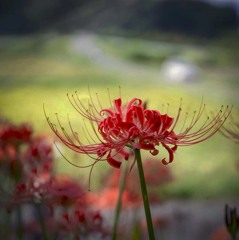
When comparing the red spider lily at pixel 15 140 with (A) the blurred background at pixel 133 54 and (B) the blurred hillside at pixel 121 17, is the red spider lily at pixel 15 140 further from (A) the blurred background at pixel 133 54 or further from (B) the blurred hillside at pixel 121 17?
(B) the blurred hillside at pixel 121 17

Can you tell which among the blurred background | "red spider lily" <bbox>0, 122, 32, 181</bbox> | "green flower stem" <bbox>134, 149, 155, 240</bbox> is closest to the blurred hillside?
the blurred background

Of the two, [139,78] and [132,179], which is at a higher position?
[139,78]

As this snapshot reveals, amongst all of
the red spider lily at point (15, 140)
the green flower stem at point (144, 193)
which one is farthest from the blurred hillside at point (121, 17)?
the green flower stem at point (144, 193)

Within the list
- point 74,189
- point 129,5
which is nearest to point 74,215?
point 74,189

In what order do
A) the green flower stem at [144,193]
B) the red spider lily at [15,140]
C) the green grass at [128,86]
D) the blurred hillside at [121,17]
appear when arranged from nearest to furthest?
the green flower stem at [144,193], the red spider lily at [15,140], the green grass at [128,86], the blurred hillside at [121,17]

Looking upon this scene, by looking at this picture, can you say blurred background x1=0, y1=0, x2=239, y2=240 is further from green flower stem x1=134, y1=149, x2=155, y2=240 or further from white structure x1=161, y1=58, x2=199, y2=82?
green flower stem x1=134, y1=149, x2=155, y2=240

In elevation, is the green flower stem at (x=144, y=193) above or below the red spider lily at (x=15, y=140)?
below

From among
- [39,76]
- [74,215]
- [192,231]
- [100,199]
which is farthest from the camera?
[39,76]

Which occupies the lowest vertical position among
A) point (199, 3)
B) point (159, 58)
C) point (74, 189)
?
point (74, 189)

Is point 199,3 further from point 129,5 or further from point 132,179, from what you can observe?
point 132,179
